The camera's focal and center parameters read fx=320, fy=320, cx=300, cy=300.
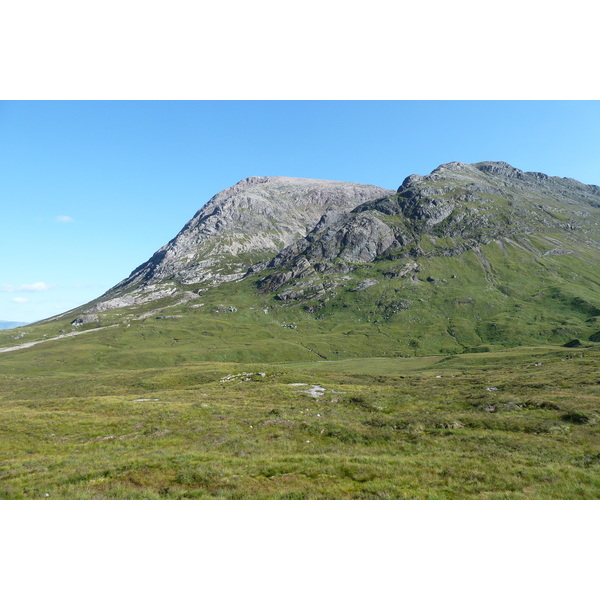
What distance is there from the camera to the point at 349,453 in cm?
2078

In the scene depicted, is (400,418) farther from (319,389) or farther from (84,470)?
(84,470)

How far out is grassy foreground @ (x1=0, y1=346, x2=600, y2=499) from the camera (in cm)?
1478

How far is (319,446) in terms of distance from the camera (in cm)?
2303

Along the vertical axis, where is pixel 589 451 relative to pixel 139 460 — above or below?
above

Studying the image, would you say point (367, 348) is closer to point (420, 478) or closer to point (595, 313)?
point (595, 313)

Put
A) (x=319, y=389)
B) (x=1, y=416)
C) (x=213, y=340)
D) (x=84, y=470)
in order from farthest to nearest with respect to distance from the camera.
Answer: (x=213, y=340) < (x=319, y=389) < (x=1, y=416) < (x=84, y=470)

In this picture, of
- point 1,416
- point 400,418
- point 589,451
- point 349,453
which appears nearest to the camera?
point 589,451

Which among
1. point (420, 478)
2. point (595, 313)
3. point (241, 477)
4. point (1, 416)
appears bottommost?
point (1, 416)

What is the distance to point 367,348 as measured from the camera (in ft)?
573

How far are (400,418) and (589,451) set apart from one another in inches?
505

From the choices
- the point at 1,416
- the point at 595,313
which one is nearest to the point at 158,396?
the point at 1,416

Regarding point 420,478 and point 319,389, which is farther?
point 319,389

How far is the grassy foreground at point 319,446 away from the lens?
14781mm

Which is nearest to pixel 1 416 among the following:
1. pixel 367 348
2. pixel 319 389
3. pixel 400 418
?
pixel 319 389
